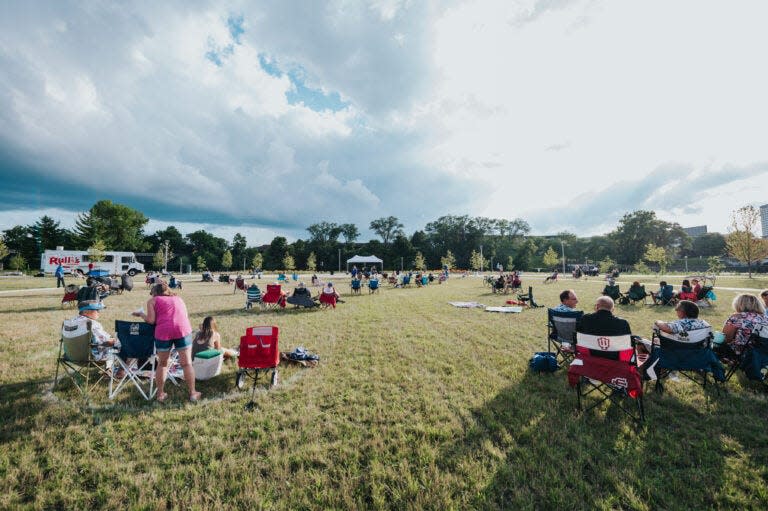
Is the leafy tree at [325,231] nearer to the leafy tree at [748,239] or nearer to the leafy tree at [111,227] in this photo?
the leafy tree at [111,227]

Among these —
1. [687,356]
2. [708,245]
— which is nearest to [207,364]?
[687,356]

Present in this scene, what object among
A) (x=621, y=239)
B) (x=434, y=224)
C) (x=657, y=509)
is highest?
(x=434, y=224)

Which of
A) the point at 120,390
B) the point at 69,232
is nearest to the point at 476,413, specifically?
the point at 120,390

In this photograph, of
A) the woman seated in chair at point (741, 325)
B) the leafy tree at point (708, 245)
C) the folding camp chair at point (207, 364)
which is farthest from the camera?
the leafy tree at point (708, 245)

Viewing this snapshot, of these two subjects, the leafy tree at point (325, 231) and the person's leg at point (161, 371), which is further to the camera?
the leafy tree at point (325, 231)

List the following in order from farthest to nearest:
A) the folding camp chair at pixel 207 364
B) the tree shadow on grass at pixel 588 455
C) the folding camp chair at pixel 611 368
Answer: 1. the folding camp chair at pixel 207 364
2. the folding camp chair at pixel 611 368
3. the tree shadow on grass at pixel 588 455

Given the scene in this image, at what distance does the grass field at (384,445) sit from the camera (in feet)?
8.32

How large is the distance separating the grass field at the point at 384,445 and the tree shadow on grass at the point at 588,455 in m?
0.01

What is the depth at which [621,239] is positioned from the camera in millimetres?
67250

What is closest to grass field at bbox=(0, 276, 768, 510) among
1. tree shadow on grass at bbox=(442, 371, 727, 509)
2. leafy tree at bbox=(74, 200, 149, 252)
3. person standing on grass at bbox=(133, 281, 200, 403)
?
tree shadow on grass at bbox=(442, 371, 727, 509)

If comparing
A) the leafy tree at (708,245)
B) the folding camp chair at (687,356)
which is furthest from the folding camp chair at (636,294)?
the leafy tree at (708,245)

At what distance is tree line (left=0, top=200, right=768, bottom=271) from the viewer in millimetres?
60000

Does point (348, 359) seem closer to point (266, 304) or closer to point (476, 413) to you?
point (476, 413)

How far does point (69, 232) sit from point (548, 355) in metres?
86.9
